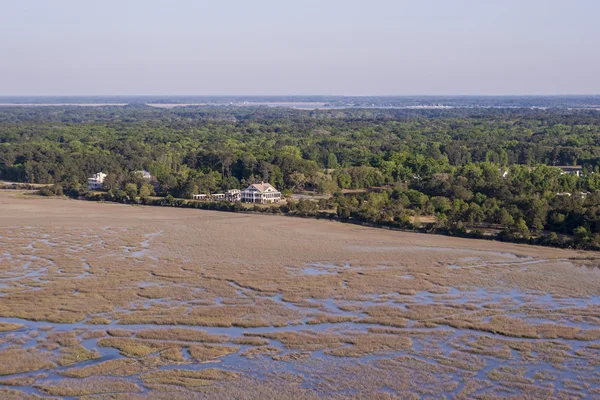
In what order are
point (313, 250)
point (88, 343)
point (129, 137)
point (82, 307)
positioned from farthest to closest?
1. point (129, 137)
2. point (313, 250)
3. point (82, 307)
4. point (88, 343)

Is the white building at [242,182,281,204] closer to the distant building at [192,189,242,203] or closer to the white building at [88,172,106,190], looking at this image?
the distant building at [192,189,242,203]

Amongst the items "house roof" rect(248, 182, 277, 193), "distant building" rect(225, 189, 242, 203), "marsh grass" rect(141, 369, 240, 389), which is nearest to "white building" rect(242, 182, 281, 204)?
"house roof" rect(248, 182, 277, 193)

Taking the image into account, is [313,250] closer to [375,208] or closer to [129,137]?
[375,208]

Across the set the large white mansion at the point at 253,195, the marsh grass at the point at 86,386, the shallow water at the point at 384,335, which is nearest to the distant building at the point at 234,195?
the large white mansion at the point at 253,195

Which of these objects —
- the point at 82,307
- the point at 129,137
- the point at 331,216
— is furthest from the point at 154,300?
the point at 129,137

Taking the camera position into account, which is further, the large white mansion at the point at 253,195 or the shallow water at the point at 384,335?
the large white mansion at the point at 253,195

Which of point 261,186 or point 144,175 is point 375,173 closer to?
point 261,186

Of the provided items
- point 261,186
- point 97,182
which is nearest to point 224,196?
point 261,186

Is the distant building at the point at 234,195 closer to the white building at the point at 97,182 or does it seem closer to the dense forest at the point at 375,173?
the dense forest at the point at 375,173
